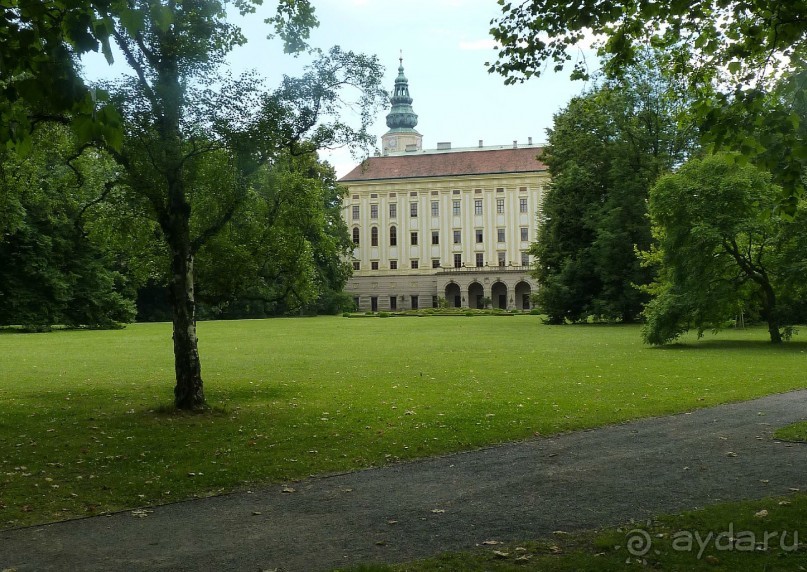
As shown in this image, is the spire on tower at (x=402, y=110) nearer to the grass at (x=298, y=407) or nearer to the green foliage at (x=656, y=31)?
the grass at (x=298, y=407)

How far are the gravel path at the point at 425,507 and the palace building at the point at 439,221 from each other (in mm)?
93635

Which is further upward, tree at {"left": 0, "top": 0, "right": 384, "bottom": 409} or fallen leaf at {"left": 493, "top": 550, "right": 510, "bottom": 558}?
tree at {"left": 0, "top": 0, "right": 384, "bottom": 409}

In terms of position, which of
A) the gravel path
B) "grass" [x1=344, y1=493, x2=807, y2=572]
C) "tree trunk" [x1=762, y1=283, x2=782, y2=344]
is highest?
"tree trunk" [x1=762, y1=283, x2=782, y2=344]

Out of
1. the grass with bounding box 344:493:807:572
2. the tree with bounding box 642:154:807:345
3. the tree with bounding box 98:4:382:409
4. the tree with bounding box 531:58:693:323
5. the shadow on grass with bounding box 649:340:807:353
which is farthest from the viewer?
the tree with bounding box 531:58:693:323

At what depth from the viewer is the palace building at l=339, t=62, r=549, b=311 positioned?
10438cm

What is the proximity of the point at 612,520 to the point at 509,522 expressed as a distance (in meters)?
0.84

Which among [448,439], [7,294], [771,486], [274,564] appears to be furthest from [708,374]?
[7,294]

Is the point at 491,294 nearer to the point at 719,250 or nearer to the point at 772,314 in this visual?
the point at 772,314

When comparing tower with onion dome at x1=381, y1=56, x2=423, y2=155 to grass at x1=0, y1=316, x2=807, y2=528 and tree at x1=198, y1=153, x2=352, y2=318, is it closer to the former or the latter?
grass at x1=0, y1=316, x2=807, y2=528

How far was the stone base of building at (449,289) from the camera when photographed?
100688mm

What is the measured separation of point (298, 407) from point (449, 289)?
91.7m

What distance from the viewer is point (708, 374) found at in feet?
57.3

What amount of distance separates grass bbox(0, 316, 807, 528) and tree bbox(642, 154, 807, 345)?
141cm

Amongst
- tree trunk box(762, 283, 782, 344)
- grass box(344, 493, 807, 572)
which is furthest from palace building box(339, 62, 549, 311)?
grass box(344, 493, 807, 572)
